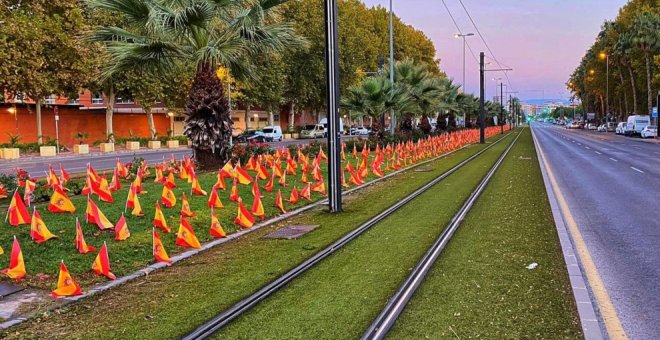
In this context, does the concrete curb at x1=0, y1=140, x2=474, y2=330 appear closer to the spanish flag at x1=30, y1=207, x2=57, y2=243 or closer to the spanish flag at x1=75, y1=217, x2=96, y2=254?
the spanish flag at x1=75, y1=217, x2=96, y2=254

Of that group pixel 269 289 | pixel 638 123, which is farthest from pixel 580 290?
pixel 638 123

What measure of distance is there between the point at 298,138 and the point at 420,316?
62823 millimetres

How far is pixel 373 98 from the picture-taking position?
1093 inches

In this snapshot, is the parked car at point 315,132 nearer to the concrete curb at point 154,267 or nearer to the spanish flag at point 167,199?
the concrete curb at point 154,267

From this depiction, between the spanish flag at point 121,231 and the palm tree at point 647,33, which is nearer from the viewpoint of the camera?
the spanish flag at point 121,231

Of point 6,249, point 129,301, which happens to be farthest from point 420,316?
point 6,249

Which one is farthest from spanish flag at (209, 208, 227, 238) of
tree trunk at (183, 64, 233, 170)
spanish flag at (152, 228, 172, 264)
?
tree trunk at (183, 64, 233, 170)

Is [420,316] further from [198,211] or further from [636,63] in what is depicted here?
[636,63]

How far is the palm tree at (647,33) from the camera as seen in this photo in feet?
192

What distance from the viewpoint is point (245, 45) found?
14250 mm

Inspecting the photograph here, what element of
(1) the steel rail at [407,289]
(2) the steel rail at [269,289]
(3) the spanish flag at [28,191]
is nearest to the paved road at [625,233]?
(1) the steel rail at [407,289]

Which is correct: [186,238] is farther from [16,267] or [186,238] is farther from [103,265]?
[16,267]

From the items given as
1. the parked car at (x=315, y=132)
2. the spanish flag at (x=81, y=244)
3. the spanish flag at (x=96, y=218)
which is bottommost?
the spanish flag at (x=81, y=244)

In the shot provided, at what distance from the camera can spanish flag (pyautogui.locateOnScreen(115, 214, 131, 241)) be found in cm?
831
